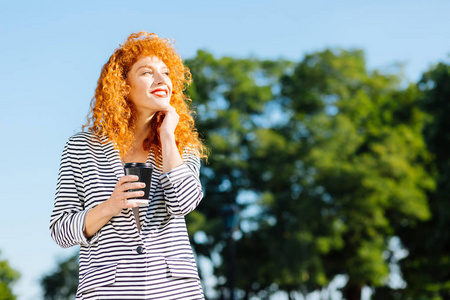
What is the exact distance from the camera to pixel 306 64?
30266 mm

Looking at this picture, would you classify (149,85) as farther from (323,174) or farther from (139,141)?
(323,174)

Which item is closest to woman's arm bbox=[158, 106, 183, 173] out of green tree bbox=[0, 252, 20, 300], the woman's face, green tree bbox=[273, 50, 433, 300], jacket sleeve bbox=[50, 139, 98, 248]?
the woman's face

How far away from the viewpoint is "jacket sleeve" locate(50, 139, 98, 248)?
2473 mm

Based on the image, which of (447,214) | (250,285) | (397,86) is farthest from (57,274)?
(447,214)

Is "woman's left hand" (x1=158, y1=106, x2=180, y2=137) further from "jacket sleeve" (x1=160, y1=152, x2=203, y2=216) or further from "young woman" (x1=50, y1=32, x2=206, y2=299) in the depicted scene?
"jacket sleeve" (x1=160, y1=152, x2=203, y2=216)

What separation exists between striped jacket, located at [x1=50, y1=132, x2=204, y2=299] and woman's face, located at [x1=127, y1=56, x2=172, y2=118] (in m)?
0.27

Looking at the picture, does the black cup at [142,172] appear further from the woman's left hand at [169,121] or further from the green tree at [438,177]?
the green tree at [438,177]

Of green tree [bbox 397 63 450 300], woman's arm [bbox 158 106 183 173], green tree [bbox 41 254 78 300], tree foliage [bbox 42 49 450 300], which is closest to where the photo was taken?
woman's arm [bbox 158 106 183 173]

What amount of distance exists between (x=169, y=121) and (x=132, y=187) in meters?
0.52

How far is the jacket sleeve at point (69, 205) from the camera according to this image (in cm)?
247

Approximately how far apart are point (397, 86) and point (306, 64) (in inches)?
201

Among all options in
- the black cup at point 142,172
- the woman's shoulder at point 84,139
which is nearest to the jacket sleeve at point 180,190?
the black cup at point 142,172

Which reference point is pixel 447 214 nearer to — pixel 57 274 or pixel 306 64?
pixel 306 64

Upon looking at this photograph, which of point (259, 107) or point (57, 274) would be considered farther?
point (57, 274)
